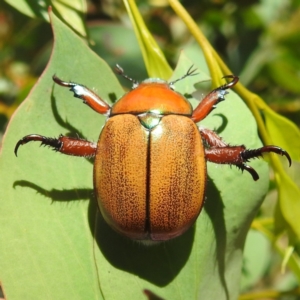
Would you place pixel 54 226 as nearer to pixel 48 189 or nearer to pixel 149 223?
pixel 48 189

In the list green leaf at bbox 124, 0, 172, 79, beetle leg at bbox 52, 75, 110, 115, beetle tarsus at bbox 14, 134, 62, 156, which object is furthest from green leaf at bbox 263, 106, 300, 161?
beetle tarsus at bbox 14, 134, 62, 156

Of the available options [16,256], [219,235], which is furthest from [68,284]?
[219,235]

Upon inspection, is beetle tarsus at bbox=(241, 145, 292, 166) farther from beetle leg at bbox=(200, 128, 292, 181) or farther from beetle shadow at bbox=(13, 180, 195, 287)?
beetle shadow at bbox=(13, 180, 195, 287)

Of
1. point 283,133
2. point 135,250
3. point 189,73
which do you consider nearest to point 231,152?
point 283,133

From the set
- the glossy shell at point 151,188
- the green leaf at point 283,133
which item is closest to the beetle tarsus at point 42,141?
the glossy shell at point 151,188

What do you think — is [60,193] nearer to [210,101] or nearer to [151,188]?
Result: [151,188]

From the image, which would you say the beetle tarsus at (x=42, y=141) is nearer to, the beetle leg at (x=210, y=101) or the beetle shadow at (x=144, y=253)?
the beetle shadow at (x=144, y=253)
